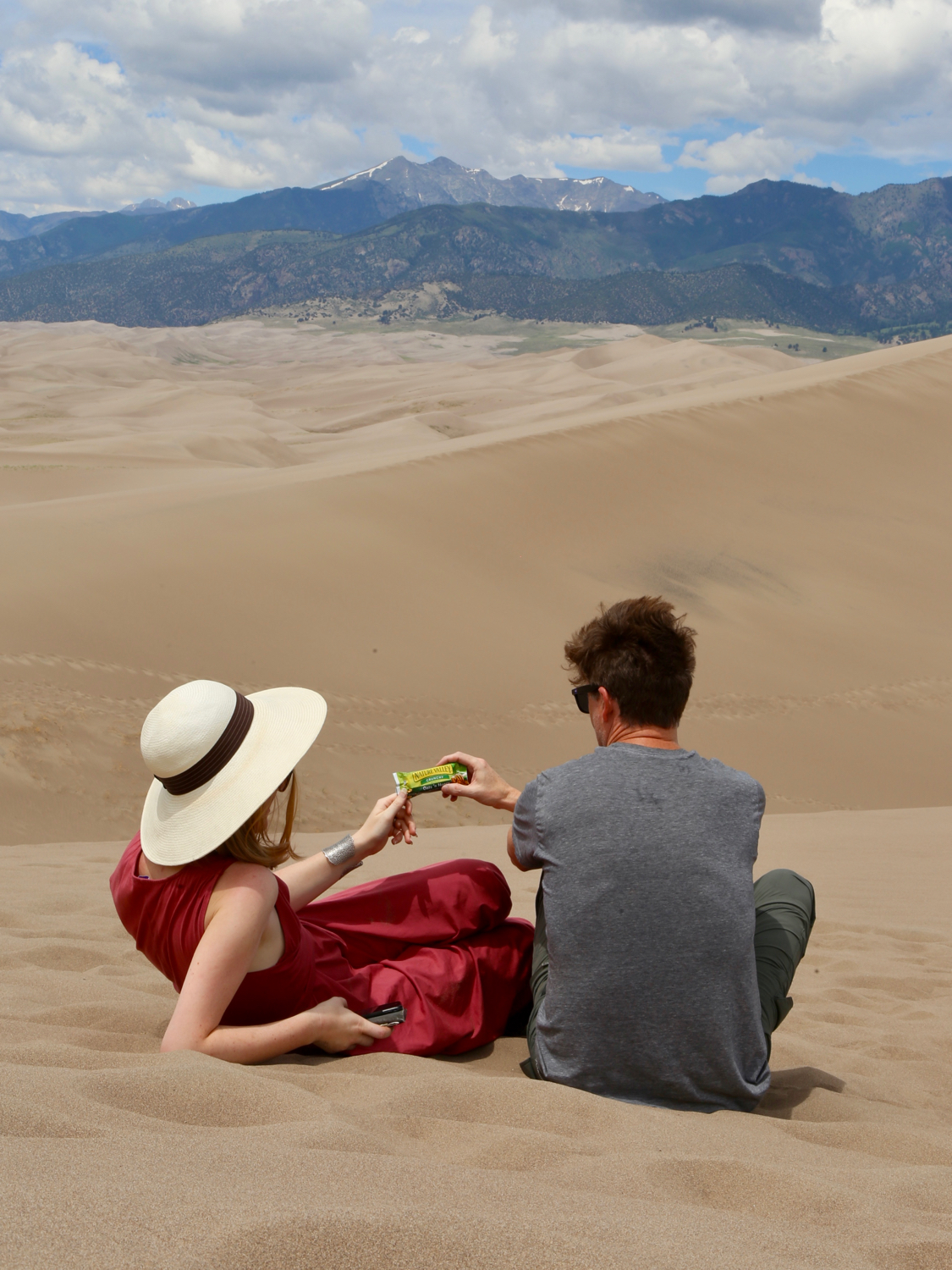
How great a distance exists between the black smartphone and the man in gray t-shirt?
1.21 feet

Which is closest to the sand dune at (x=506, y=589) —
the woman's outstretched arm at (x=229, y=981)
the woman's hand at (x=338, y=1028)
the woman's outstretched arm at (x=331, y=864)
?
the woman's outstretched arm at (x=331, y=864)

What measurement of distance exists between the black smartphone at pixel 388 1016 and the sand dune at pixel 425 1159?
12 cm

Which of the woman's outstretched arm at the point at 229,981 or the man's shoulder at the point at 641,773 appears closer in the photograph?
the woman's outstretched arm at the point at 229,981

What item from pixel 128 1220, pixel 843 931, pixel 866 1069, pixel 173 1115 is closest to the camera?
pixel 128 1220

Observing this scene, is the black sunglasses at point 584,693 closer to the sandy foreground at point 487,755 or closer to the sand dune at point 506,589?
the sandy foreground at point 487,755

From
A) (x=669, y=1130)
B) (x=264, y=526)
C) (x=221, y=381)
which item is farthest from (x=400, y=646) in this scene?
(x=221, y=381)

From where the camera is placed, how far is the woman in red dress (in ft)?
7.78

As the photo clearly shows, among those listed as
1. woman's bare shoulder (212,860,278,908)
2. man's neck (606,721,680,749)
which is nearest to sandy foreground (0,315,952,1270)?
woman's bare shoulder (212,860,278,908)

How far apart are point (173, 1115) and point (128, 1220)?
628mm

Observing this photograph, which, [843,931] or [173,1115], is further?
[843,931]

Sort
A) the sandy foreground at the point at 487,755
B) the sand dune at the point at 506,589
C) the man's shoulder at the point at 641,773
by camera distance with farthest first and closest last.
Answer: the sand dune at the point at 506,589
the man's shoulder at the point at 641,773
the sandy foreground at the point at 487,755

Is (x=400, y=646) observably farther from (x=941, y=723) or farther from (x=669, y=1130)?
(x=669, y=1130)

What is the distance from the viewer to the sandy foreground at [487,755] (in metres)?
1.55

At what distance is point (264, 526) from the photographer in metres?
12.7
